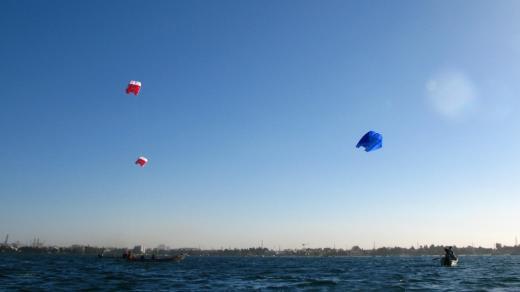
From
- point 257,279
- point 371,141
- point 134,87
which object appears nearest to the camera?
point 371,141

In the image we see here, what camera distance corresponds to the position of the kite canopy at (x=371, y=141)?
34.2 m

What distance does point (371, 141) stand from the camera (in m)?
34.6

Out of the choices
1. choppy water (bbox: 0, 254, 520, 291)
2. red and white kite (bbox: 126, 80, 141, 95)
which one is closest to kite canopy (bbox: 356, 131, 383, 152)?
choppy water (bbox: 0, 254, 520, 291)

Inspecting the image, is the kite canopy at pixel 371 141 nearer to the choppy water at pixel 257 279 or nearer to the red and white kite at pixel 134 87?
the choppy water at pixel 257 279

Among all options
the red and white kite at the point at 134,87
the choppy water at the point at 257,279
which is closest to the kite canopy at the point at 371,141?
the choppy water at the point at 257,279

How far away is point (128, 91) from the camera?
40688 mm

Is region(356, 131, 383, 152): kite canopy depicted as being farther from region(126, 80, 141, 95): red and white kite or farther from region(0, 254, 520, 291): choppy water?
region(126, 80, 141, 95): red and white kite

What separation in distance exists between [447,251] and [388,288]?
4434 centimetres

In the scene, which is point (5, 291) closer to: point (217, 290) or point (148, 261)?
point (217, 290)

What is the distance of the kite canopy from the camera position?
34.2 m

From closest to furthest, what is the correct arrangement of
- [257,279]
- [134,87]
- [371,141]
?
[371,141], [134,87], [257,279]

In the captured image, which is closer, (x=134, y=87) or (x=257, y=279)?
(x=134, y=87)

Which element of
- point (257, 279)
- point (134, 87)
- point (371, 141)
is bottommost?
point (257, 279)

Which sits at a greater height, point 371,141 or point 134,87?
point 134,87
